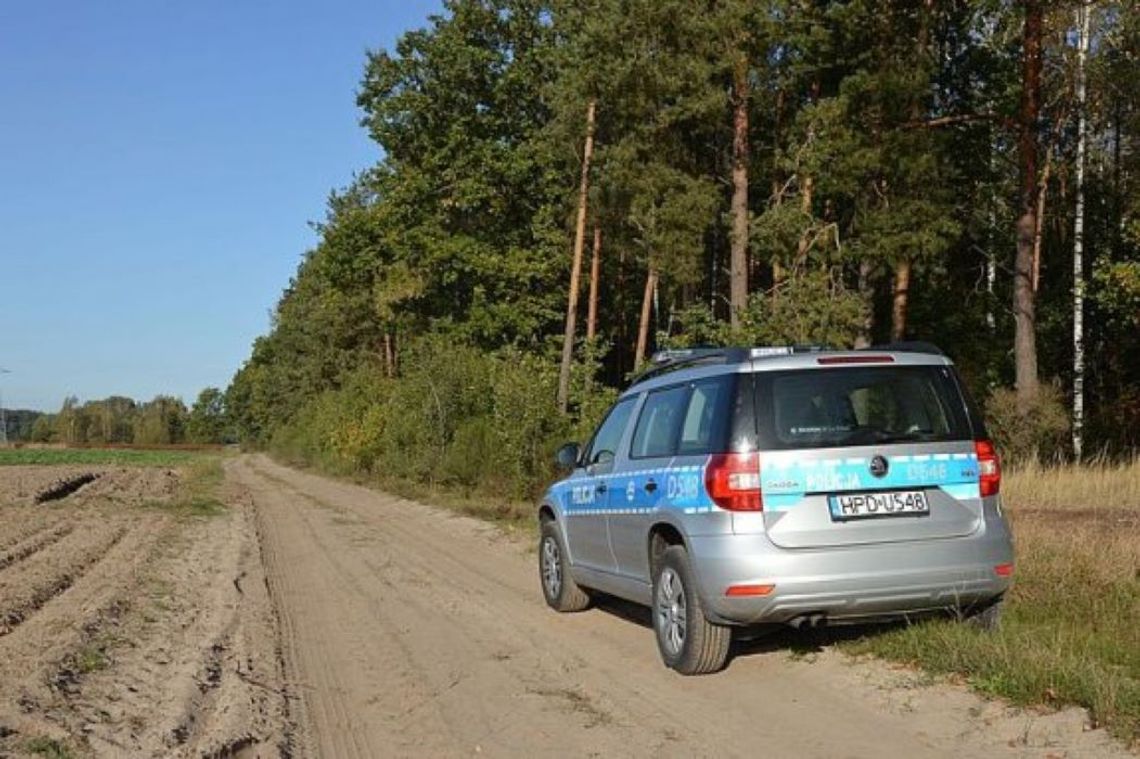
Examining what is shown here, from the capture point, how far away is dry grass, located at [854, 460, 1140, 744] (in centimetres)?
570

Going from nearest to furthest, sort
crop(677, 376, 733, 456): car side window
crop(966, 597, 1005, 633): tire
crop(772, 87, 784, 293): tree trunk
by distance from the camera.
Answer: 1. crop(677, 376, 733, 456): car side window
2. crop(966, 597, 1005, 633): tire
3. crop(772, 87, 784, 293): tree trunk

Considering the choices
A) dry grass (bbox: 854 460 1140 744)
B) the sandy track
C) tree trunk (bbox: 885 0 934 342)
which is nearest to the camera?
the sandy track

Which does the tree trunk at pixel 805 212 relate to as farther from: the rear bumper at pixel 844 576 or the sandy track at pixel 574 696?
the rear bumper at pixel 844 576

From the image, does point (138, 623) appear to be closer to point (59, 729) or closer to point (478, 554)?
point (59, 729)

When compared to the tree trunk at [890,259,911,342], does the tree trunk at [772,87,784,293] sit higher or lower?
higher

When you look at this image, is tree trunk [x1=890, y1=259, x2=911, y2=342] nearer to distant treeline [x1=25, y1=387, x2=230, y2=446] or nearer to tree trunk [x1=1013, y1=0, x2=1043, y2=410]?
tree trunk [x1=1013, y1=0, x2=1043, y2=410]

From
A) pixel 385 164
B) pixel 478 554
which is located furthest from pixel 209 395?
pixel 478 554

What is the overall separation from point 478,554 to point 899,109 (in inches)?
660

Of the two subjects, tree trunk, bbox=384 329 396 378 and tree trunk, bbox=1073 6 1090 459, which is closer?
tree trunk, bbox=1073 6 1090 459

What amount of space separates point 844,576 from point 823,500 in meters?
0.47

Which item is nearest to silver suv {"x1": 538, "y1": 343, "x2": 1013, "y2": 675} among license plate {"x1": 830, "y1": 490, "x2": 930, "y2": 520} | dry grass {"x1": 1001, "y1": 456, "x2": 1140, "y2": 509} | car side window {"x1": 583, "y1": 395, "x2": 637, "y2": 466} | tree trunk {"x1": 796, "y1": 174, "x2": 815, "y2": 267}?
license plate {"x1": 830, "y1": 490, "x2": 930, "y2": 520}

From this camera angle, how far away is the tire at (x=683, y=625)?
22.5 ft

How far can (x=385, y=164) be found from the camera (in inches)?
1740

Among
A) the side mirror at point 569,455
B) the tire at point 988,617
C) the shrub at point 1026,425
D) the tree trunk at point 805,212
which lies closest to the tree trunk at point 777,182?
the tree trunk at point 805,212
